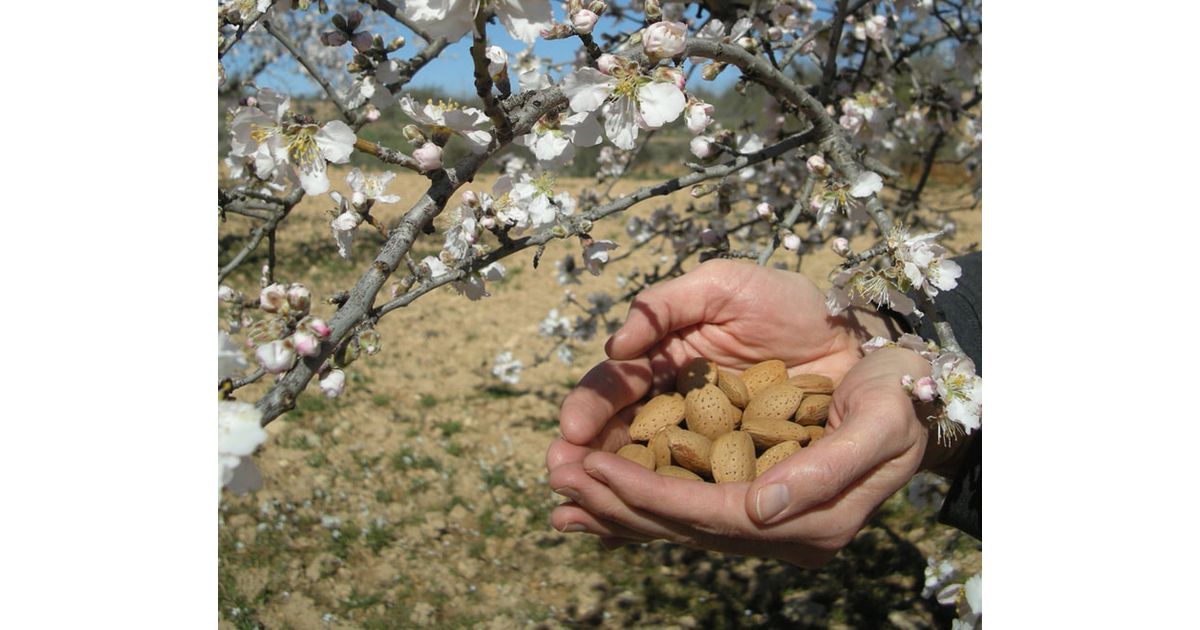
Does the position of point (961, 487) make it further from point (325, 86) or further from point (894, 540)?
point (325, 86)

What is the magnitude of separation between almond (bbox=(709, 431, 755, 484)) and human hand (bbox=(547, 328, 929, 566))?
0.16m

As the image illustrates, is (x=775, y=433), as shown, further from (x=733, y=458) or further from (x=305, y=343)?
(x=305, y=343)

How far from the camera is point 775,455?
1.72 meters

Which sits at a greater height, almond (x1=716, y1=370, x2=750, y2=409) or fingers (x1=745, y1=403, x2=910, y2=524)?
almond (x1=716, y1=370, x2=750, y2=409)

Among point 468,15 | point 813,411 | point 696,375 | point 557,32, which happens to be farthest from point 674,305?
point 468,15

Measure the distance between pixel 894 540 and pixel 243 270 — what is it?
204 inches

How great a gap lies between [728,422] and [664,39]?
0.97 metres

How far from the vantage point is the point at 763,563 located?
10.4ft

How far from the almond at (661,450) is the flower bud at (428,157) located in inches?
34.3

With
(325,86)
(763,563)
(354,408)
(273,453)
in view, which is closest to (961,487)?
(763,563)

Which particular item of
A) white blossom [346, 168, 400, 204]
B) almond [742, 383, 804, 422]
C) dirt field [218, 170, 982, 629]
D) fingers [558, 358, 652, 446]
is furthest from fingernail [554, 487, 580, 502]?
dirt field [218, 170, 982, 629]

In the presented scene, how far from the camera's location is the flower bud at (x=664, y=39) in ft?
3.79

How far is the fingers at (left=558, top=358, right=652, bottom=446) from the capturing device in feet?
5.74

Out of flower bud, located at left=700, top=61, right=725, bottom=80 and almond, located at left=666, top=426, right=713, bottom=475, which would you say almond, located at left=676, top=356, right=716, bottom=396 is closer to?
almond, located at left=666, top=426, right=713, bottom=475
